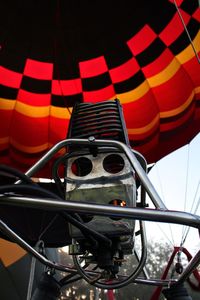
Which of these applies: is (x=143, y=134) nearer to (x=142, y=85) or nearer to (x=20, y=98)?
(x=142, y=85)

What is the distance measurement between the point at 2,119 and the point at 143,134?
1135 millimetres

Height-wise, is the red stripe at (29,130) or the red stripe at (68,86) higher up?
the red stripe at (68,86)

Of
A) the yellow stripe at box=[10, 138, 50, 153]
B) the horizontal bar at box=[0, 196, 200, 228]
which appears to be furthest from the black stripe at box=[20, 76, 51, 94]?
the horizontal bar at box=[0, 196, 200, 228]

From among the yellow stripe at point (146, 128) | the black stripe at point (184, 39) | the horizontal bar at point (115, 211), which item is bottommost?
the yellow stripe at point (146, 128)

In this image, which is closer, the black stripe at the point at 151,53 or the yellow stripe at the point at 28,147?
the black stripe at the point at 151,53

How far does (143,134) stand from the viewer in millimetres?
3145

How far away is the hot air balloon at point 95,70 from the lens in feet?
8.82

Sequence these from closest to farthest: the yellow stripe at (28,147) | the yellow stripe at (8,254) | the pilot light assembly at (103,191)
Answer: the pilot light assembly at (103,191)
the yellow stripe at (28,147)
the yellow stripe at (8,254)

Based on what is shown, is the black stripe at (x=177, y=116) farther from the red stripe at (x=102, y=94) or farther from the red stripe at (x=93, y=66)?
the red stripe at (x=93, y=66)

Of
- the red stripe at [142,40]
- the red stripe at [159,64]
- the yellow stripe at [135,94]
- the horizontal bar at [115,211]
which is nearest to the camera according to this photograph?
the horizontal bar at [115,211]

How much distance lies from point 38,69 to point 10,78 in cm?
22

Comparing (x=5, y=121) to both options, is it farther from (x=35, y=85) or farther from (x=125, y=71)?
(x=125, y=71)

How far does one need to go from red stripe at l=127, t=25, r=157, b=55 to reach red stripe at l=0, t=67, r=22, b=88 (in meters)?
0.87

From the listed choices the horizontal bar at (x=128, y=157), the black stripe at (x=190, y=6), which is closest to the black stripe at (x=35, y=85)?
the black stripe at (x=190, y=6)
